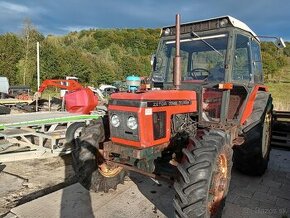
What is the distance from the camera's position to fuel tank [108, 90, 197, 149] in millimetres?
3363

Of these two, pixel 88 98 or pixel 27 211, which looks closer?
pixel 27 211

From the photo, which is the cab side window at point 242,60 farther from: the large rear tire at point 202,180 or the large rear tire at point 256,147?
the large rear tire at point 202,180

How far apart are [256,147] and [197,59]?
1693 mm

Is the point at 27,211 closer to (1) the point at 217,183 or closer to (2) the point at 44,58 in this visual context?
(1) the point at 217,183

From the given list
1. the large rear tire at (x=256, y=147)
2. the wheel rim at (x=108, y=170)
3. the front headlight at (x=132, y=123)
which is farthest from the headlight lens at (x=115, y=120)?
the large rear tire at (x=256, y=147)

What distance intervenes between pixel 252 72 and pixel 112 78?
79.8ft

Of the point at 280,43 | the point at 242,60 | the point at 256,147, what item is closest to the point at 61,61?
the point at 242,60

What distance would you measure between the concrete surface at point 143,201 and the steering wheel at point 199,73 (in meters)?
1.75

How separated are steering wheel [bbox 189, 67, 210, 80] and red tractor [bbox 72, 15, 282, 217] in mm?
18

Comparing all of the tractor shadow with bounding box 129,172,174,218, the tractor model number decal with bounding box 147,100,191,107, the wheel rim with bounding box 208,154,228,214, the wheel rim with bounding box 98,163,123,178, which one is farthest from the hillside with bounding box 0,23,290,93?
the wheel rim with bounding box 208,154,228,214

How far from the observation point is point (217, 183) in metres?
3.54

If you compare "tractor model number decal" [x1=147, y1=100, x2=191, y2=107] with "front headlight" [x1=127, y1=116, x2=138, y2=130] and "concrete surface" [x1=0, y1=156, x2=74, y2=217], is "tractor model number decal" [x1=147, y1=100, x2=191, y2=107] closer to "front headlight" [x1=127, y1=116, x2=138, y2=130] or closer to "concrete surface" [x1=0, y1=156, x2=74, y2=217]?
"front headlight" [x1=127, y1=116, x2=138, y2=130]

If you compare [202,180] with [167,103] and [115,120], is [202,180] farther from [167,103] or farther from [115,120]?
[115,120]

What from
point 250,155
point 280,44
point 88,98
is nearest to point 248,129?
point 250,155
